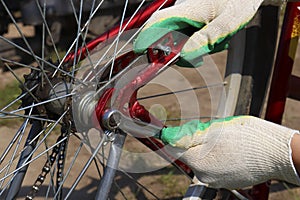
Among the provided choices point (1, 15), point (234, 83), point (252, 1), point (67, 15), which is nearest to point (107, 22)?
point (67, 15)

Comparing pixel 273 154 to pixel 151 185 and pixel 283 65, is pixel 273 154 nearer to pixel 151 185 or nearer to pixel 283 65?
pixel 283 65

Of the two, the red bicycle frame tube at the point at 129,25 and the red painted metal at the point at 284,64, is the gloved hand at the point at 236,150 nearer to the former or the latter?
the red bicycle frame tube at the point at 129,25

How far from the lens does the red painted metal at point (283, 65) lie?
1.83 m

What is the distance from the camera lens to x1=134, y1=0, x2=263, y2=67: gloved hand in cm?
144

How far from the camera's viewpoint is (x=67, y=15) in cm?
323

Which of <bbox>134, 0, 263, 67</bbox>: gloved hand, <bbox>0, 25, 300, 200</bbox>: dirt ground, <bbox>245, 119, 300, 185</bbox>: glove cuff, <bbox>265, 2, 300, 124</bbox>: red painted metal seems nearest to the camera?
<bbox>245, 119, 300, 185</bbox>: glove cuff

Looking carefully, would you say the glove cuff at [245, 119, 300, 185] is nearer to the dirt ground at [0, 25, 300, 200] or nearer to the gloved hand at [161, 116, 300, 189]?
the gloved hand at [161, 116, 300, 189]

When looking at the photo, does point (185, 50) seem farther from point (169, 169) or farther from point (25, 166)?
point (169, 169)

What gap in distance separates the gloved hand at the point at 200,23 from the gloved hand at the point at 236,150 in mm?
170

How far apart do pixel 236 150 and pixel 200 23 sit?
1.06 ft

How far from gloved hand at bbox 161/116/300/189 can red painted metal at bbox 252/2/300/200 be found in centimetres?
53

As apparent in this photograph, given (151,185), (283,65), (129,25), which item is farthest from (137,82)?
(151,185)

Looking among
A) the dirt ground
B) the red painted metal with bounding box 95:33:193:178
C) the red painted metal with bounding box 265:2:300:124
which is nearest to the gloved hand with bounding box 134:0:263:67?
the red painted metal with bounding box 95:33:193:178

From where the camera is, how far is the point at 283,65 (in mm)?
1866
